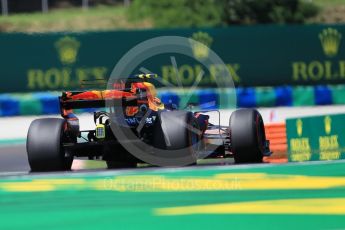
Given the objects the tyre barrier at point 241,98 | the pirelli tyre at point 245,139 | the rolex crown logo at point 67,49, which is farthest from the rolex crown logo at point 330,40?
the pirelli tyre at point 245,139

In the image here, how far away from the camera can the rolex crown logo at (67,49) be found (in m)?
16.5

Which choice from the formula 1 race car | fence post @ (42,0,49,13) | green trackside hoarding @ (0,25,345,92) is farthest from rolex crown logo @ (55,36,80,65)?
fence post @ (42,0,49,13)

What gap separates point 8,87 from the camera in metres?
16.4

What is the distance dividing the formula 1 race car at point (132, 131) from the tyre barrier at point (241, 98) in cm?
798

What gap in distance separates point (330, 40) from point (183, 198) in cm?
1299

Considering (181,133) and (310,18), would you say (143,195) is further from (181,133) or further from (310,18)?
(310,18)

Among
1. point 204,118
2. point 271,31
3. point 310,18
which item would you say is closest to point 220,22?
point 310,18

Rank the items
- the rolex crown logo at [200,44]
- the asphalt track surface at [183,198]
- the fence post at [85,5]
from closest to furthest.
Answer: the asphalt track surface at [183,198], the rolex crown logo at [200,44], the fence post at [85,5]

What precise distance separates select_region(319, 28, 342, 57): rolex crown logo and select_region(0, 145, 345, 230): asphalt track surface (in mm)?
12453

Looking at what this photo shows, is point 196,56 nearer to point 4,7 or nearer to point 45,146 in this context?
point 45,146

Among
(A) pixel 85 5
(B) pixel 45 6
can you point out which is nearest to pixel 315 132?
(B) pixel 45 6

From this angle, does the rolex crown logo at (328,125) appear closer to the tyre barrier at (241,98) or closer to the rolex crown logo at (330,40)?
the tyre barrier at (241,98)

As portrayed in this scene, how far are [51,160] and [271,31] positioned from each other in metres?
10.9

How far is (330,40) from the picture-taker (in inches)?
693
